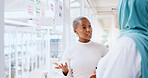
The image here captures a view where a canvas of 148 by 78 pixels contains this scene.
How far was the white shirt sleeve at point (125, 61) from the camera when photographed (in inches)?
27.4

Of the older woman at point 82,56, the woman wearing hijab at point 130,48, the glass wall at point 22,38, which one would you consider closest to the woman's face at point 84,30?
the older woman at point 82,56

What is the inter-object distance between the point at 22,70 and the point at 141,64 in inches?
173

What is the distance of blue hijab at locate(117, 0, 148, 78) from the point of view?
2.35ft

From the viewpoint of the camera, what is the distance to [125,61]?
2.30 ft

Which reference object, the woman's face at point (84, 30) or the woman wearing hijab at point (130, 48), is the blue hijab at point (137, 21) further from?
the woman's face at point (84, 30)

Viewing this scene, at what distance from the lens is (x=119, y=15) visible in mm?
842

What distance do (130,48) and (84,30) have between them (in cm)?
68

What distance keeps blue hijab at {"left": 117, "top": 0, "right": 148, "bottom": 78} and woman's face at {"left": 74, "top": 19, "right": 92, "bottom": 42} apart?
53cm

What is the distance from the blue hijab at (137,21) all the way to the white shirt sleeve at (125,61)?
0.03 m

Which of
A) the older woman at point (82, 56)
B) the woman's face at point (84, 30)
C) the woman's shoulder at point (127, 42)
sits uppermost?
Answer: the woman's face at point (84, 30)

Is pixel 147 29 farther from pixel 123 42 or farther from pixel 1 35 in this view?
pixel 1 35

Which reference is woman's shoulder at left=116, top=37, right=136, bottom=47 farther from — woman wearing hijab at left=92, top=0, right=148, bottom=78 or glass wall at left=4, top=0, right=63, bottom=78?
glass wall at left=4, top=0, right=63, bottom=78

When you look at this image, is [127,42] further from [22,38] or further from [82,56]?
[22,38]

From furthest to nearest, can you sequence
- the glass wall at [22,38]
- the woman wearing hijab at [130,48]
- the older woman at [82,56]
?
the glass wall at [22,38] < the older woman at [82,56] < the woman wearing hijab at [130,48]
